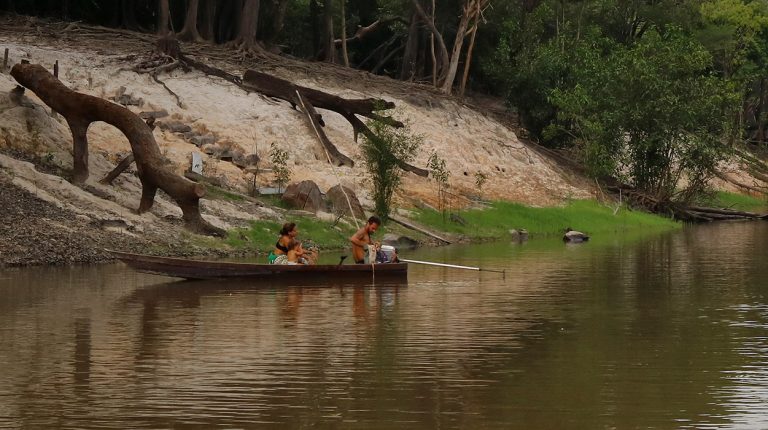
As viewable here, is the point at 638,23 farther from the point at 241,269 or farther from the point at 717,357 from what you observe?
the point at 717,357

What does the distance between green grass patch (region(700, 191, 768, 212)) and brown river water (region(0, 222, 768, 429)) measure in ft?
98.4

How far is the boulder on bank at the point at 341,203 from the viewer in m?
38.5

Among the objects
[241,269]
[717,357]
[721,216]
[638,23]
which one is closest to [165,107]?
A: [241,269]

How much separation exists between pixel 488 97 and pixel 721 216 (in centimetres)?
1535

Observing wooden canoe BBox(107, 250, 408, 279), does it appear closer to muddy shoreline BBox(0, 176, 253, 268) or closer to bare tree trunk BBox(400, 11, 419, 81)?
muddy shoreline BBox(0, 176, 253, 268)

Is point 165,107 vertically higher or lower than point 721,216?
higher

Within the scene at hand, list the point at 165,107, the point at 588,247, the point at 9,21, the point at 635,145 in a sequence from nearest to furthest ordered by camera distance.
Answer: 1. the point at 588,247
2. the point at 165,107
3. the point at 9,21
4. the point at 635,145

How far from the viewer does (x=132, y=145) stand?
108ft

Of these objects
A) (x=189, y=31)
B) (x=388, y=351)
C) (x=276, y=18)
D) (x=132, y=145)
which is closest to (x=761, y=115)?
(x=276, y=18)

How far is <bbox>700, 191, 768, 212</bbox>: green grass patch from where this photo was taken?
196ft

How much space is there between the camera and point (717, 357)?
17.7 metres

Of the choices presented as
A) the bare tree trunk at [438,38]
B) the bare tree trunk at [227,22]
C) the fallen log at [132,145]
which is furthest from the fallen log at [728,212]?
the fallen log at [132,145]

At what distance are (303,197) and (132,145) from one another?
6.65 metres

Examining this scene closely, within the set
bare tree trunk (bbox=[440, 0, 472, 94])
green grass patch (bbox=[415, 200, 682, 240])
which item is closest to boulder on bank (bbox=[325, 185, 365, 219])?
green grass patch (bbox=[415, 200, 682, 240])
